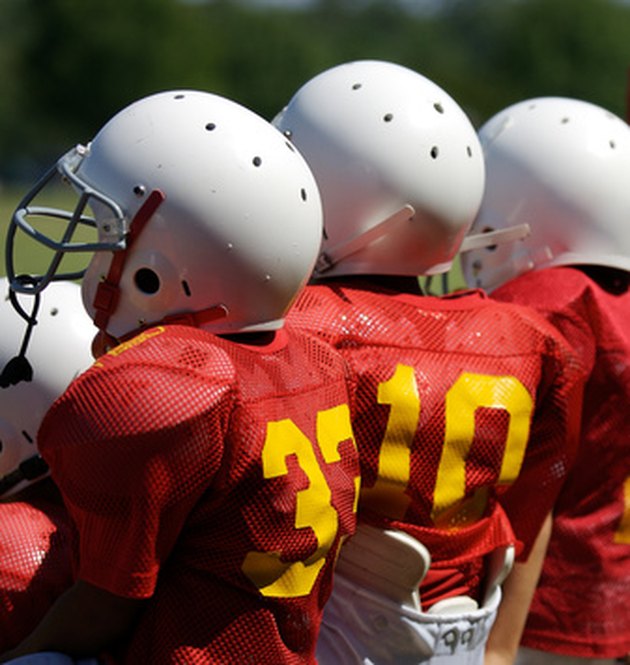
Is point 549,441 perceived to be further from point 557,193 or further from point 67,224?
point 67,224

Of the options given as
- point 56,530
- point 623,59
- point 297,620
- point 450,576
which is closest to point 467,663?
point 450,576

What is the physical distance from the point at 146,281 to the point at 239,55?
74.4m

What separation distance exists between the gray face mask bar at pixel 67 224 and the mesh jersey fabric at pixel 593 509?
142cm

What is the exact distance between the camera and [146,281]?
285cm

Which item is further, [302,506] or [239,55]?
[239,55]

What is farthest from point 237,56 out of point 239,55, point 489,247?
point 489,247

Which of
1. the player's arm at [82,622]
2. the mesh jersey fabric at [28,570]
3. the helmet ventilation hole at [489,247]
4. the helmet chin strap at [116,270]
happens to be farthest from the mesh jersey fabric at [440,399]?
the player's arm at [82,622]

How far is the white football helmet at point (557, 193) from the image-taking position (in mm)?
4016

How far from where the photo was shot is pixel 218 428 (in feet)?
8.39

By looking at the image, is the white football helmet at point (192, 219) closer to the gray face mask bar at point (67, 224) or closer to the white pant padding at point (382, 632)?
the gray face mask bar at point (67, 224)

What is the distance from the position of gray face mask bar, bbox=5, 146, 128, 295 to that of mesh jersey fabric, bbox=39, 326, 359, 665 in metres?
0.24

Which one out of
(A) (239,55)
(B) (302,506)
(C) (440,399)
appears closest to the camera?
(B) (302,506)

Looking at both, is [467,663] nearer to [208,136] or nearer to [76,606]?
[76,606]

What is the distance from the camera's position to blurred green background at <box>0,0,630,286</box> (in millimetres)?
66438
